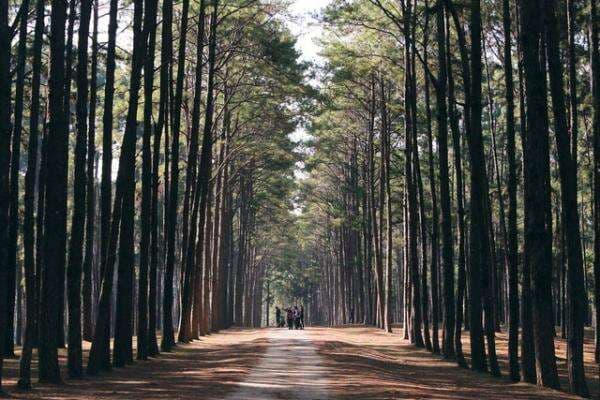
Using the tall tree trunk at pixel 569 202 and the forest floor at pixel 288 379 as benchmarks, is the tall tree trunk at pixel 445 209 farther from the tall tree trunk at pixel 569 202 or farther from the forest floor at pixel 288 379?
the tall tree trunk at pixel 569 202

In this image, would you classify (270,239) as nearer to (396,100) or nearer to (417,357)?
(396,100)

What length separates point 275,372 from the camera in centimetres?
2017

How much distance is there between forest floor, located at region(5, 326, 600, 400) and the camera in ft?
50.4

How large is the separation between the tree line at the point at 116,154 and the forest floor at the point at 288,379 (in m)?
1.14

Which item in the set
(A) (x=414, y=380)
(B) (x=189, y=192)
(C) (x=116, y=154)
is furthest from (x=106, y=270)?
(C) (x=116, y=154)

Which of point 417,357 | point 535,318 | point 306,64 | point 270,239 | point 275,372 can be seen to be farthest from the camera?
point 270,239

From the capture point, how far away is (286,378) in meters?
18.4

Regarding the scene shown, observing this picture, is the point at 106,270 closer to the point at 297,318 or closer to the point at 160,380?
the point at 160,380

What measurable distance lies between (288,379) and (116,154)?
3215 cm

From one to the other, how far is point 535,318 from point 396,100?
92.9ft

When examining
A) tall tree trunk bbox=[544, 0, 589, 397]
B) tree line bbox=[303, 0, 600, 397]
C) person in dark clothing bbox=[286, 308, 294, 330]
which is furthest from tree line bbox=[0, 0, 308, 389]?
tall tree trunk bbox=[544, 0, 589, 397]

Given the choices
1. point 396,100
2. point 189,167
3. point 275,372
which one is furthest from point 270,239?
point 275,372

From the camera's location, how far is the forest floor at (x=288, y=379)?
15.4m

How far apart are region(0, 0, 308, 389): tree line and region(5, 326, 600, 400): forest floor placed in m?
1.14
